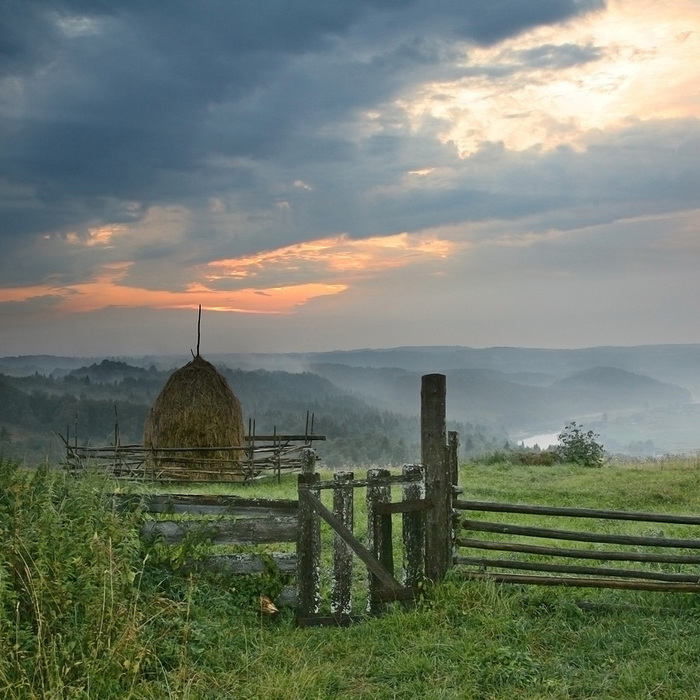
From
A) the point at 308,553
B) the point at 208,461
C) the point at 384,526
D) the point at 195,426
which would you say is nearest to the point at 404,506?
the point at 384,526

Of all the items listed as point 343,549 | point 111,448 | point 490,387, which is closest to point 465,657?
point 343,549

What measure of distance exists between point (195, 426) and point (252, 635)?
18.0 m

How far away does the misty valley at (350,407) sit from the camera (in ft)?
218

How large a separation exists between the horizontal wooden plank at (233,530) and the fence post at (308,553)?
4.7 inches

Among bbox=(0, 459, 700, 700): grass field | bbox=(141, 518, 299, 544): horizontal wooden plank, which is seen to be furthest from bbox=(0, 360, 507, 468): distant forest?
bbox=(0, 459, 700, 700): grass field

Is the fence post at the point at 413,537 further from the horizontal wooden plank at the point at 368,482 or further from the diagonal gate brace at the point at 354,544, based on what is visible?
the diagonal gate brace at the point at 354,544

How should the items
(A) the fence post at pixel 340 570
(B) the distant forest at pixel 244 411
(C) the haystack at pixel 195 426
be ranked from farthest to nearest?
(B) the distant forest at pixel 244 411 < (C) the haystack at pixel 195 426 < (A) the fence post at pixel 340 570

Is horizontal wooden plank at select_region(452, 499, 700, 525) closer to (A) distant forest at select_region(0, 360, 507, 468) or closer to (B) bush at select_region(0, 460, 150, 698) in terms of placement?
(B) bush at select_region(0, 460, 150, 698)

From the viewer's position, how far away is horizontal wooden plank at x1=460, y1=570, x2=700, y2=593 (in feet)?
25.1

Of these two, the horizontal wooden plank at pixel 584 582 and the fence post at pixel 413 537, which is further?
the fence post at pixel 413 537

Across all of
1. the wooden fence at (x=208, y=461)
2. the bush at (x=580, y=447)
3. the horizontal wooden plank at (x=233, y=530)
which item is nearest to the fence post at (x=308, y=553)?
the horizontal wooden plank at (x=233, y=530)

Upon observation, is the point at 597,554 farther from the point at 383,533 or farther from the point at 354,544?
the point at 354,544

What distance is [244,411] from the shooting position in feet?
161

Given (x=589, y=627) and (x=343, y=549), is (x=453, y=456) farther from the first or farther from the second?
(x=589, y=627)
